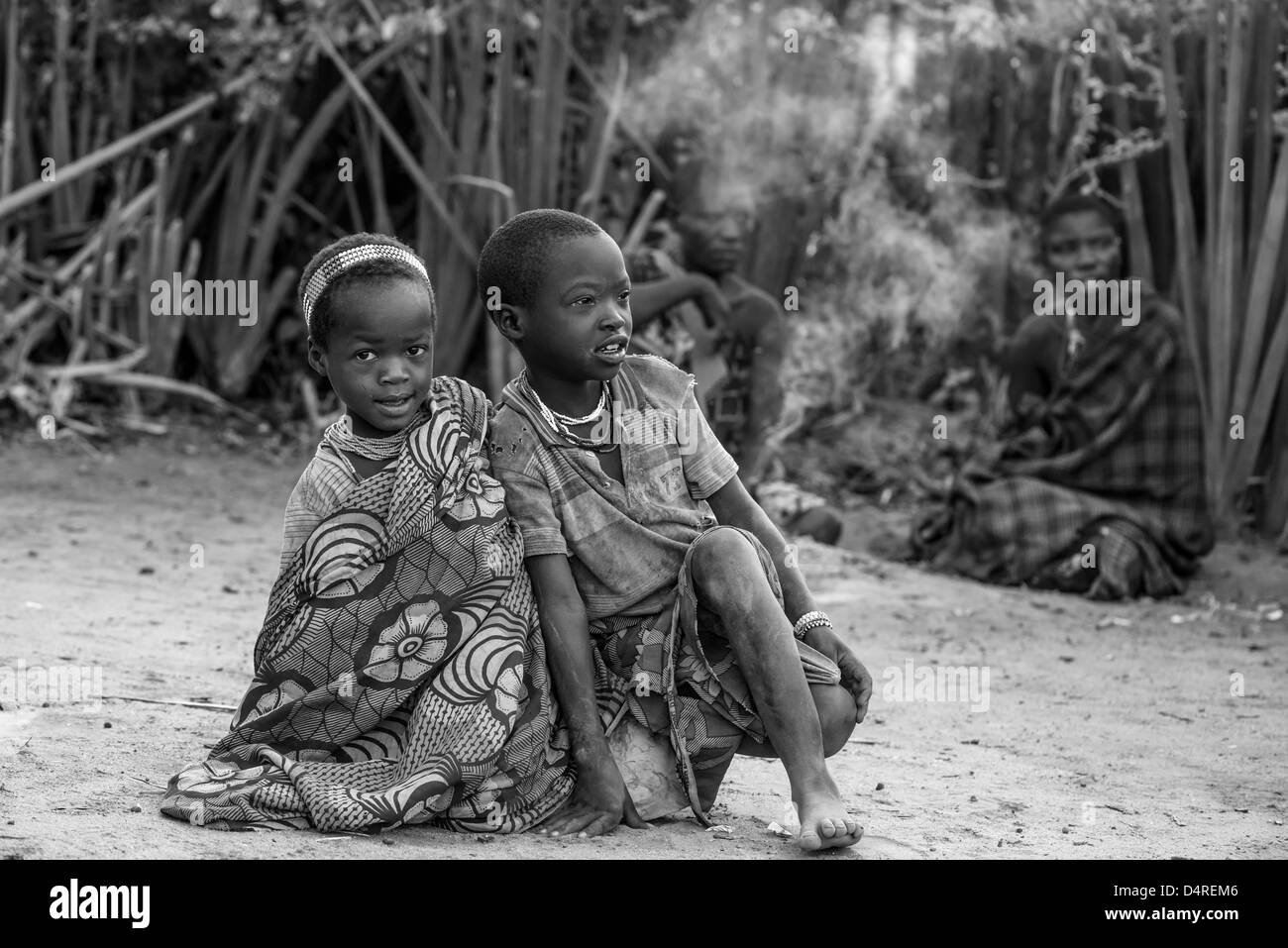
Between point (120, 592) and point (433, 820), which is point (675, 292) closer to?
point (120, 592)

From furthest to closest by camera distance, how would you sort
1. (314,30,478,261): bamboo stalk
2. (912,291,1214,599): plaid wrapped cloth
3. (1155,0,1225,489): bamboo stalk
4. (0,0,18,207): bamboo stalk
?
(0,0,18,207): bamboo stalk < (314,30,478,261): bamboo stalk < (1155,0,1225,489): bamboo stalk < (912,291,1214,599): plaid wrapped cloth

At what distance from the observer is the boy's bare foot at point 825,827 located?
9.30 feet

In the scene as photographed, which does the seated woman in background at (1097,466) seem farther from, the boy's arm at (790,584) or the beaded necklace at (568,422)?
the beaded necklace at (568,422)

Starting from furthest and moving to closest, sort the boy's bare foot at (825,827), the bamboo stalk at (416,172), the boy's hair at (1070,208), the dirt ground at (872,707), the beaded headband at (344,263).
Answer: the bamboo stalk at (416,172) → the boy's hair at (1070,208) → the beaded headband at (344,263) → the dirt ground at (872,707) → the boy's bare foot at (825,827)

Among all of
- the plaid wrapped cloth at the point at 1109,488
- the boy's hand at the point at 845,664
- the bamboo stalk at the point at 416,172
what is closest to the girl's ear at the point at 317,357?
the boy's hand at the point at 845,664

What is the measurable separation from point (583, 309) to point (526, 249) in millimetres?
162

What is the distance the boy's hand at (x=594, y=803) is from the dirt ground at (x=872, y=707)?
0.05 m

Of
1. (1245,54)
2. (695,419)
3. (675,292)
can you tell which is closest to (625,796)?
(695,419)

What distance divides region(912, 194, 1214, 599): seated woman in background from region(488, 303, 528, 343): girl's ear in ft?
12.7

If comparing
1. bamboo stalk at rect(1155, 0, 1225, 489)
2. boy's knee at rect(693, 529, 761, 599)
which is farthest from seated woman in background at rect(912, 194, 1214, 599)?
boy's knee at rect(693, 529, 761, 599)

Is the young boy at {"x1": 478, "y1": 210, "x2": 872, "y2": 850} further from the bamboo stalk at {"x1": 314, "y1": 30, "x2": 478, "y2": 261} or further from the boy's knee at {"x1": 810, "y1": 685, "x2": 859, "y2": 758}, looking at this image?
the bamboo stalk at {"x1": 314, "y1": 30, "x2": 478, "y2": 261}

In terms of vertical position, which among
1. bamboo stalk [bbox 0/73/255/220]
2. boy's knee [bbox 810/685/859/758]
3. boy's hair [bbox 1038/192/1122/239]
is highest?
bamboo stalk [bbox 0/73/255/220]

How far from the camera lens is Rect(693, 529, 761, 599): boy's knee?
9.72ft

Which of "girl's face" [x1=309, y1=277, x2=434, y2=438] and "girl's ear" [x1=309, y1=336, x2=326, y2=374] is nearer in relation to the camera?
"girl's face" [x1=309, y1=277, x2=434, y2=438]
